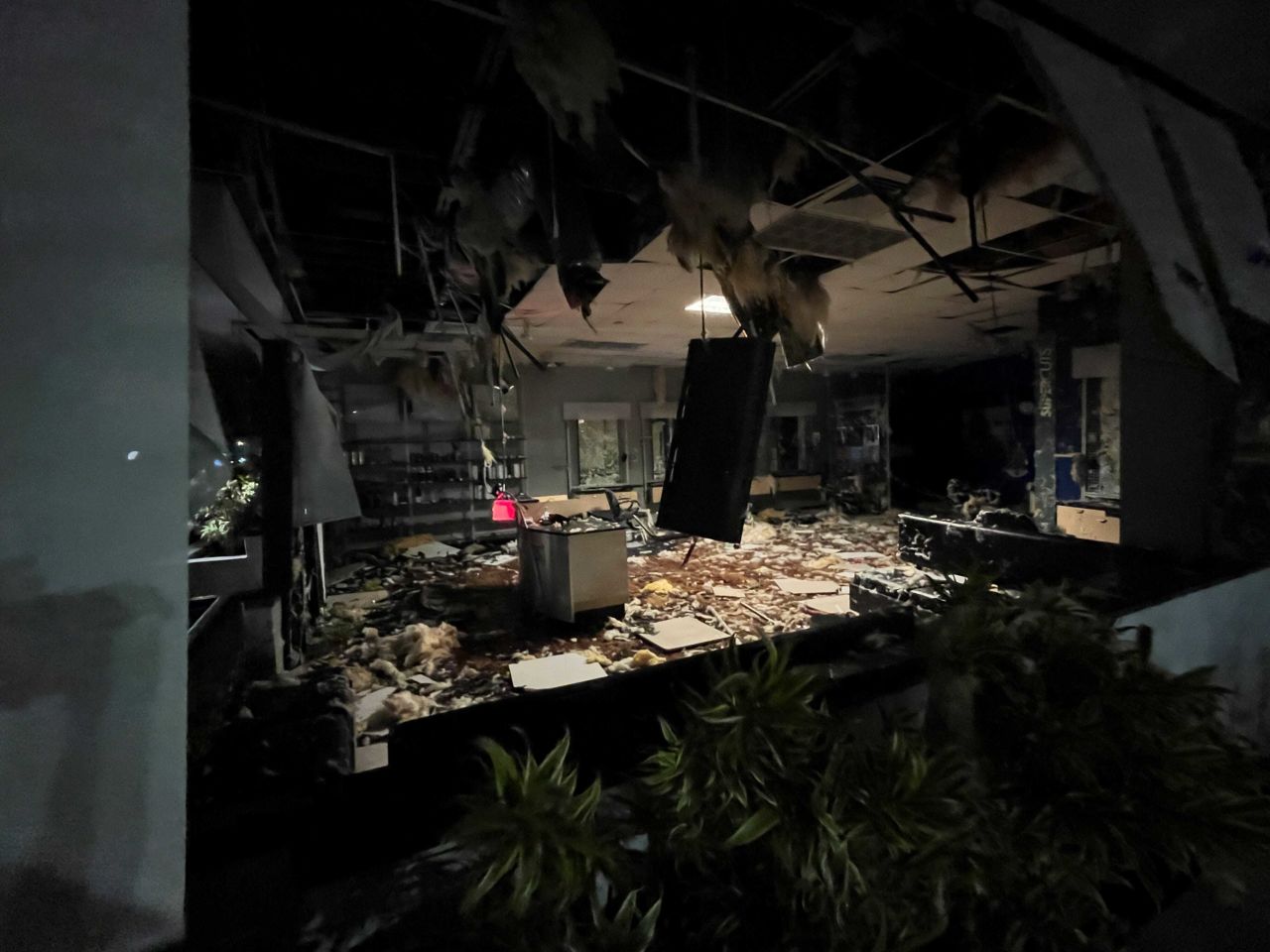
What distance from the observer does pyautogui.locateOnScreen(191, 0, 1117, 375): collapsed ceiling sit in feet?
5.16

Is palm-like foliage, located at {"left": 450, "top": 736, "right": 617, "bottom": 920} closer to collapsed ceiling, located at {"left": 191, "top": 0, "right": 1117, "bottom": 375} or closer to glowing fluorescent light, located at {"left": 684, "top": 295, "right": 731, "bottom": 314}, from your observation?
collapsed ceiling, located at {"left": 191, "top": 0, "right": 1117, "bottom": 375}

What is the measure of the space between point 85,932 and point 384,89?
89.6 inches

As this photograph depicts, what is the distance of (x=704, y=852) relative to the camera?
86 centimetres

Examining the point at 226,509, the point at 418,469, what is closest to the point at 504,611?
the point at 226,509

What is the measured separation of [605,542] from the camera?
4246 millimetres

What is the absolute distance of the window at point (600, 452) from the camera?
8.84 m

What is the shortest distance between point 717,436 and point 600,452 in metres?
7.39

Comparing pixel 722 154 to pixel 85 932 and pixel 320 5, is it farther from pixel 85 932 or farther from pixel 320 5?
pixel 85 932

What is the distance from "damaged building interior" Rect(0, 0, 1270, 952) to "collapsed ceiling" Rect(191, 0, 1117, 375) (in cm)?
2

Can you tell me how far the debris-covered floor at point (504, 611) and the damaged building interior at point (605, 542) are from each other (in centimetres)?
6

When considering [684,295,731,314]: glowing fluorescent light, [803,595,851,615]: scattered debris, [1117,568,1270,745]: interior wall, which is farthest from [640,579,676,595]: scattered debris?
[1117,568,1270,745]: interior wall

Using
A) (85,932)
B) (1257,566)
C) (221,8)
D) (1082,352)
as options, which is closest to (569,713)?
(85,932)

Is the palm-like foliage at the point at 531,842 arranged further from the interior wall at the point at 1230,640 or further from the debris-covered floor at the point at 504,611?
the interior wall at the point at 1230,640

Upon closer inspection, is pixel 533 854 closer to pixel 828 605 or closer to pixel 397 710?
pixel 397 710
